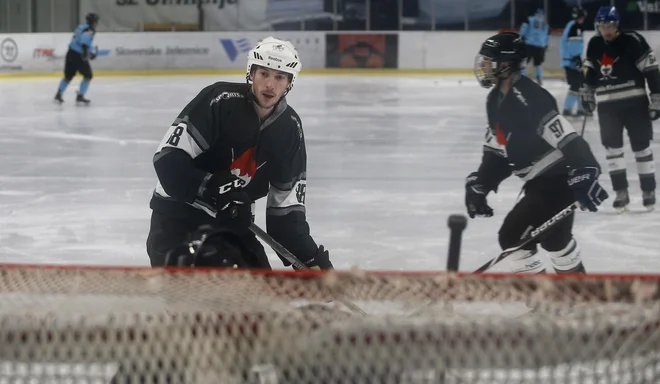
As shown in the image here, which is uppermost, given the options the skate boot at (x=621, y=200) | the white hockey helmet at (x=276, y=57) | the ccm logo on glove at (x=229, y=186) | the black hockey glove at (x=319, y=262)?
the white hockey helmet at (x=276, y=57)

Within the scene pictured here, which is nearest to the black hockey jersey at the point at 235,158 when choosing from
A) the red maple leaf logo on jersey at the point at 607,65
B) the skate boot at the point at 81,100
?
the red maple leaf logo on jersey at the point at 607,65

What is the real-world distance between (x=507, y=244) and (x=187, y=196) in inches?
50.2

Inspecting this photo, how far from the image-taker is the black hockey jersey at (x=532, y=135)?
3.10 metres

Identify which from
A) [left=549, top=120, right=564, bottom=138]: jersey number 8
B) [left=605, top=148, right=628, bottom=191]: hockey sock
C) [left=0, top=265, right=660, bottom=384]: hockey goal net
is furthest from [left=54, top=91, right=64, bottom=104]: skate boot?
[left=0, top=265, right=660, bottom=384]: hockey goal net

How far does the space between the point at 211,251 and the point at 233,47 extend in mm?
14004

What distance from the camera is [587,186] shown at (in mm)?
3068

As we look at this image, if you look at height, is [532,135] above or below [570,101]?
above

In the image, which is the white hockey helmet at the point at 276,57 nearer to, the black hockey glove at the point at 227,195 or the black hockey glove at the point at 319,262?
the black hockey glove at the point at 227,195

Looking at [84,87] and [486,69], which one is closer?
[486,69]

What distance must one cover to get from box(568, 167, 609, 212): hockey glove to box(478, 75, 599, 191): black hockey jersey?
0.08ft

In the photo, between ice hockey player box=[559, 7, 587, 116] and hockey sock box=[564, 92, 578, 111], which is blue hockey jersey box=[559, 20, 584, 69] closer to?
ice hockey player box=[559, 7, 587, 116]

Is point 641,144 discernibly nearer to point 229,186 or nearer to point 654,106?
point 654,106

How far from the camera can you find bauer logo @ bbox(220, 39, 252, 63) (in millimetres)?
15781

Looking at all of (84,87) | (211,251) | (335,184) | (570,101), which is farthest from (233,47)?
(211,251)
